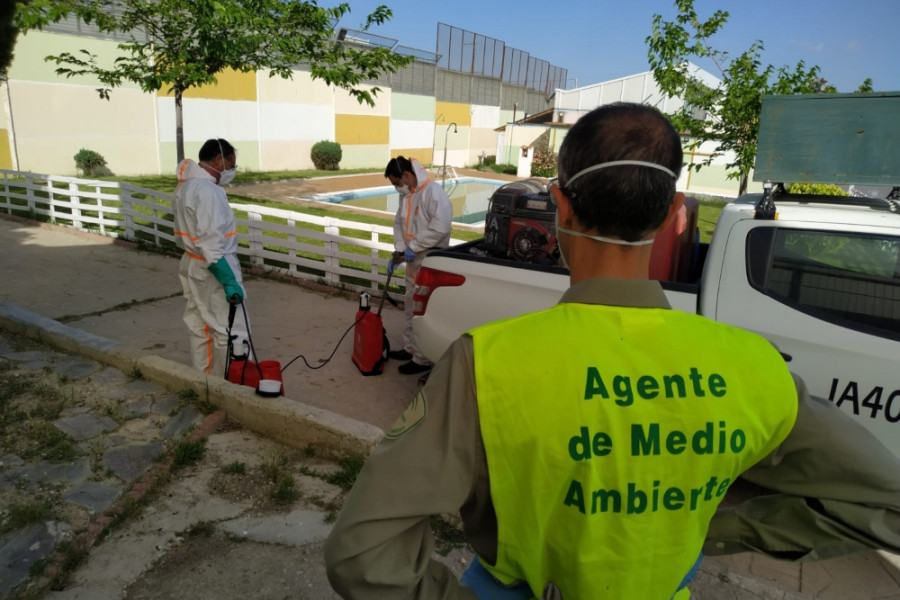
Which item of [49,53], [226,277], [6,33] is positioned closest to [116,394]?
[226,277]

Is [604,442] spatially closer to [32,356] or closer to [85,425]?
[85,425]

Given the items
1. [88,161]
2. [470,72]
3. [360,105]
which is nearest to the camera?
[88,161]

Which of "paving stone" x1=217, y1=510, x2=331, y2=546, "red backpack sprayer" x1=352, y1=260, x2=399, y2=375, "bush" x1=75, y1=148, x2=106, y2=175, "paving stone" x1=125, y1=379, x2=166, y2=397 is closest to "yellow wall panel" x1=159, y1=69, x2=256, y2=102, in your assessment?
"bush" x1=75, y1=148, x2=106, y2=175

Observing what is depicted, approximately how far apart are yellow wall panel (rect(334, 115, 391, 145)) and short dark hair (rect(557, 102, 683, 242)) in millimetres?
30366

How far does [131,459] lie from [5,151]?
1855 centimetres

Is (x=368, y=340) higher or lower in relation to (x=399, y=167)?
lower

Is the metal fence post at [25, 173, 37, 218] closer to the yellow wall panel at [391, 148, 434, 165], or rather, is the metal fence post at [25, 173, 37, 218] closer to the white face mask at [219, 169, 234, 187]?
the white face mask at [219, 169, 234, 187]

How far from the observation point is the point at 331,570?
1.04 m

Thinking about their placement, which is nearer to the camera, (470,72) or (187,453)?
(187,453)

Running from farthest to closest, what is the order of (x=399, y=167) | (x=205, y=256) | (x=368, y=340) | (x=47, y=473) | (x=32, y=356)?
(x=399, y=167)
(x=368, y=340)
(x=32, y=356)
(x=205, y=256)
(x=47, y=473)

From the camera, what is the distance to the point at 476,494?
114 cm

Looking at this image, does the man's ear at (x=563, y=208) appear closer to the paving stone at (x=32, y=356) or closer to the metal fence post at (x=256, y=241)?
the paving stone at (x=32, y=356)

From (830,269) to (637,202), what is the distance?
9.20 ft

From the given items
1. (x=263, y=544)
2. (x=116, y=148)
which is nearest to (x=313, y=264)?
(x=263, y=544)
